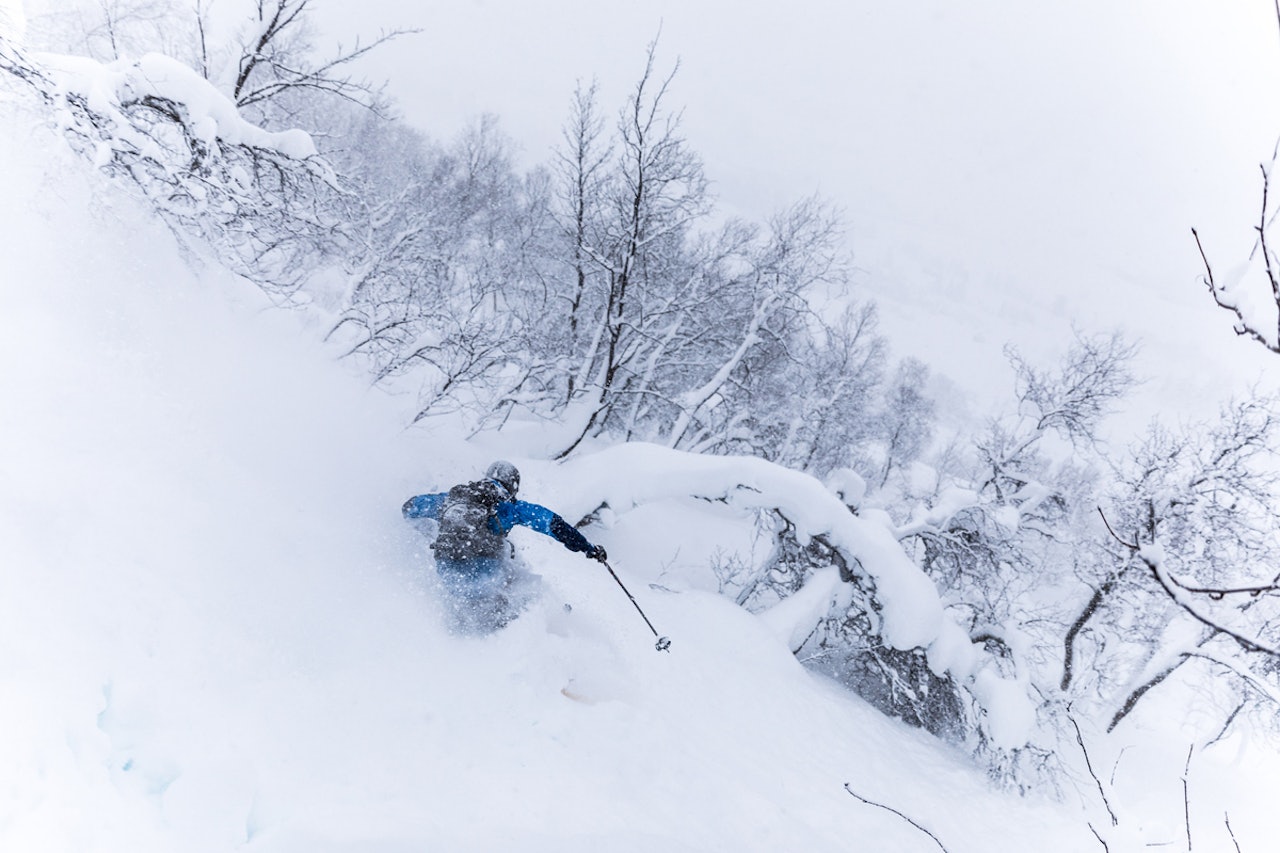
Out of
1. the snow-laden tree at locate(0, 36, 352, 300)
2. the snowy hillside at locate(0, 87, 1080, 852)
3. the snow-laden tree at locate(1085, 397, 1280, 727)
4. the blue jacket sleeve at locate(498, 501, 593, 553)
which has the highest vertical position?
the snow-laden tree at locate(1085, 397, 1280, 727)

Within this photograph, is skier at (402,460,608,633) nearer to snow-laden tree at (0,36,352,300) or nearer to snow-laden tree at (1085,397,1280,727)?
snow-laden tree at (0,36,352,300)

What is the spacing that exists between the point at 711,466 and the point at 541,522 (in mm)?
3319

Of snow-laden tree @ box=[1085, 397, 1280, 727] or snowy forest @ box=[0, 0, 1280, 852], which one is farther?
snow-laden tree @ box=[1085, 397, 1280, 727]

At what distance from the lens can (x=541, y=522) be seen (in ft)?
19.6

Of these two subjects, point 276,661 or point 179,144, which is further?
point 179,144

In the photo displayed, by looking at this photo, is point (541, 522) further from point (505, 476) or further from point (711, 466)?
point (711, 466)

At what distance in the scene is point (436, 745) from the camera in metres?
4.17

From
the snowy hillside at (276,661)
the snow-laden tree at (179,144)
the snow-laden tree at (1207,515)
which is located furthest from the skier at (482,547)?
the snow-laden tree at (1207,515)

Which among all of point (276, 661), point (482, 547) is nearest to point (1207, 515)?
point (482, 547)

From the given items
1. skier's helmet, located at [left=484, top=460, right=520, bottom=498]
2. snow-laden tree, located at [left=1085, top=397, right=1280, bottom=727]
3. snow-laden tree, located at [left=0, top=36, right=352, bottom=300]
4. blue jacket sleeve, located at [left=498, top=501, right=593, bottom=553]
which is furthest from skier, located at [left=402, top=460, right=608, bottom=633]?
snow-laden tree, located at [left=1085, top=397, right=1280, bottom=727]

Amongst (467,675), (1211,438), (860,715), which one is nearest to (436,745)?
(467,675)

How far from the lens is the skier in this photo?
5641 millimetres

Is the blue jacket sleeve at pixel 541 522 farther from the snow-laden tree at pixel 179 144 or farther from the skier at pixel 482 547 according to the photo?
the snow-laden tree at pixel 179 144

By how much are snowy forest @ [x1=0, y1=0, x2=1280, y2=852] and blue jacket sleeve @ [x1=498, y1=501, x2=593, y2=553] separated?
1.05 metres
